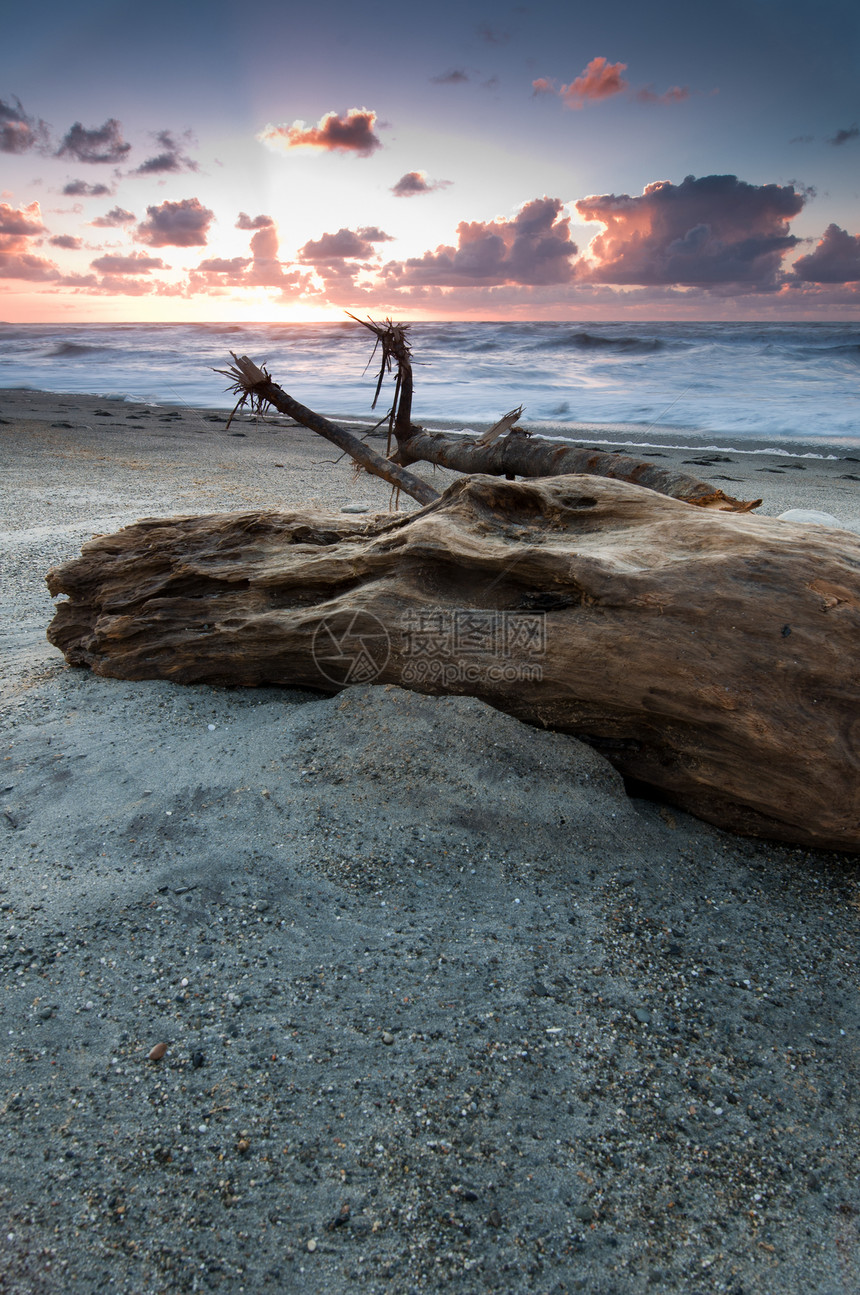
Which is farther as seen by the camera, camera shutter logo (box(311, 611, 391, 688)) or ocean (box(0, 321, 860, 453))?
ocean (box(0, 321, 860, 453))

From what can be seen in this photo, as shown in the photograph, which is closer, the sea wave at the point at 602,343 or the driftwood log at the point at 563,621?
the driftwood log at the point at 563,621

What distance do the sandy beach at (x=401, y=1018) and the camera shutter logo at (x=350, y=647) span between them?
0.21 metres

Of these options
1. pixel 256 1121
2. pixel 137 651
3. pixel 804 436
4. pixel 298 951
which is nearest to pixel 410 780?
pixel 298 951

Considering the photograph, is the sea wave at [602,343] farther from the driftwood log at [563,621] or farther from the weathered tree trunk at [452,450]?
the driftwood log at [563,621]

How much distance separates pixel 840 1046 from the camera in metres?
1.93

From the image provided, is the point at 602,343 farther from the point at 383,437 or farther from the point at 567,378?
the point at 383,437

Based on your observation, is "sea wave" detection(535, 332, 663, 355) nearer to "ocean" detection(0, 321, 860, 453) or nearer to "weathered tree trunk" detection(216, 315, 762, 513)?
"ocean" detection(0, 321, 860, 453)

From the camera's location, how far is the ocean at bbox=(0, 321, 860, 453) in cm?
1880

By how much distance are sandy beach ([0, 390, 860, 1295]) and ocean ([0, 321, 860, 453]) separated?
971 cm

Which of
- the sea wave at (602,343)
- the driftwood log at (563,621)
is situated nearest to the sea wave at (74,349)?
the sea wave at (602,343)

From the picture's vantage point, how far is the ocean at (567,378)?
61.7ft

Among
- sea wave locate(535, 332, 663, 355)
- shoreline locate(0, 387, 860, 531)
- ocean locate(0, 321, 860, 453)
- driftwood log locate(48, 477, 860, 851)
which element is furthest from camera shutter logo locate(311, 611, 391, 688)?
sea wave locate(535, 332, 663, 355)

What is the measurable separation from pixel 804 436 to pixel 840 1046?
18.9 m

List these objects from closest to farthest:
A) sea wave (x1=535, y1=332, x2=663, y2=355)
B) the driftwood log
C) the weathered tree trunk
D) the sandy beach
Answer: the sandy beach → the driftwood log → the weathered tree trunk → sea wave (x1=535, y1=332, x2=663, y2=355)
